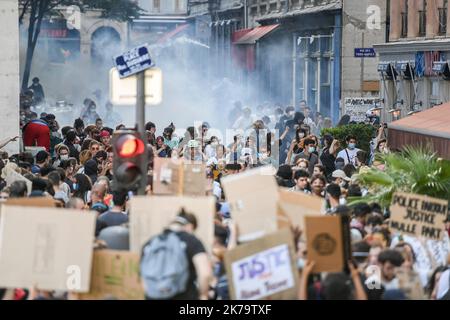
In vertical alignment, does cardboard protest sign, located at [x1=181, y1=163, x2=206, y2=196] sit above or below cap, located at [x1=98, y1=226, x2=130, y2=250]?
above

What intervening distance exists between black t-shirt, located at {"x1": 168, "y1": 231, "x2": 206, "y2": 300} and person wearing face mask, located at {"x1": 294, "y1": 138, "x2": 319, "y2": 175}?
38.0 feet

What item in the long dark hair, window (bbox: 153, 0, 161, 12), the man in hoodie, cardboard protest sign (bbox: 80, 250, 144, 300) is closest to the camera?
cardboard protest sign (bbox: 80, 250, 144, 300)

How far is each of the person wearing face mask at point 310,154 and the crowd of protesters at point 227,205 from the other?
0.01 meters

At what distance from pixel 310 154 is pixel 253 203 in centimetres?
1139

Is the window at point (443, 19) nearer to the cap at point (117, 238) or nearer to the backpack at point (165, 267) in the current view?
the cap at point (117, 238)

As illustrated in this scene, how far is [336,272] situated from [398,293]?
1.44 ft

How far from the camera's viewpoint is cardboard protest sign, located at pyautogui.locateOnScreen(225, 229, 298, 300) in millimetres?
10375

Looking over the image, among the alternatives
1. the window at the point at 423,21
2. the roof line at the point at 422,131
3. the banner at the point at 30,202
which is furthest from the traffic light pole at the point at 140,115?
the window at the point at 423,21

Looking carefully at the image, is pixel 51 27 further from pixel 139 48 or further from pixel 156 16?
pixel 139 48

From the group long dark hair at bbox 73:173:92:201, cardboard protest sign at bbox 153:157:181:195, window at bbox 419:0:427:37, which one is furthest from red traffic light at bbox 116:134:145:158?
window at bbox 419:0:427:37

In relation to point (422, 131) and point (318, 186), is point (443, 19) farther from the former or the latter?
point (318, 186)

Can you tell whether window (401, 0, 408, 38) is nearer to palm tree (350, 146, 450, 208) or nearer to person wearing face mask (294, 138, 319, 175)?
person wearing face mask (294, 138, 319, 175)

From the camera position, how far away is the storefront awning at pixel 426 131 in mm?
22000
